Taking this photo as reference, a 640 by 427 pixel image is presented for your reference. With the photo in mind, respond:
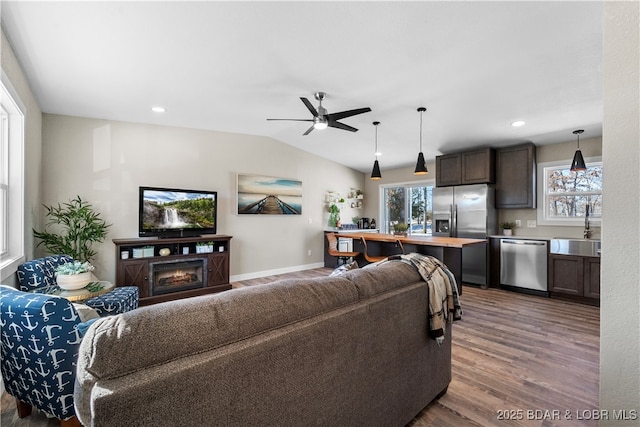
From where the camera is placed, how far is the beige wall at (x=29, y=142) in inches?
91.5

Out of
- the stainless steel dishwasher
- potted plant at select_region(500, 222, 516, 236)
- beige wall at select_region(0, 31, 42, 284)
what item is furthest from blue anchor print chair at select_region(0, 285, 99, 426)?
potted plant at select_region(500, 222, 516, 236)

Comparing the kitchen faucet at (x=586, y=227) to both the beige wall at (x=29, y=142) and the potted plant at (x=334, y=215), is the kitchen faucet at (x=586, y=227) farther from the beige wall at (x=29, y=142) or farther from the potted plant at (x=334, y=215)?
the beige wall at (x=29, y=142)

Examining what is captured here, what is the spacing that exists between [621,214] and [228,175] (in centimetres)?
500

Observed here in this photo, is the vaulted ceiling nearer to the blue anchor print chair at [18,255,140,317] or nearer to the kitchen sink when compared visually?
the kitchen sink

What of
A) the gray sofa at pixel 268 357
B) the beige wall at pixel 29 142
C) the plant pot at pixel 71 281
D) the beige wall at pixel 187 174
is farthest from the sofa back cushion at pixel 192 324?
the beige wall at pixel 187 174

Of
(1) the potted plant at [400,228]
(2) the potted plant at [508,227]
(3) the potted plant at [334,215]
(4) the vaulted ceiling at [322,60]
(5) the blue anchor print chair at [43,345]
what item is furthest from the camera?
(3) the potted plant at [334,215]

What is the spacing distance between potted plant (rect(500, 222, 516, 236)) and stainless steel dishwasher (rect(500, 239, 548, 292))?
13.3 inches

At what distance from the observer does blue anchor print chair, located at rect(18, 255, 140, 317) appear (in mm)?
2537

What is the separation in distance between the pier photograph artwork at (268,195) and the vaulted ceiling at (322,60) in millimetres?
1422

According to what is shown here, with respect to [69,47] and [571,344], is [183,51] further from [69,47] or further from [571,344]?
[571,344]

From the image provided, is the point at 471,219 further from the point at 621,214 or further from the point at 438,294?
the point at 621,214

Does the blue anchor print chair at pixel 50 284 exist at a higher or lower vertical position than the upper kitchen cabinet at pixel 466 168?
lower

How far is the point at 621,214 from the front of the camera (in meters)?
1.21

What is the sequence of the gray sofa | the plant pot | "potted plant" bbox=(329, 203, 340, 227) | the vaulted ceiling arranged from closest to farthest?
the gray sofa, the vaulted ceiling, the plant pot, "potted plant" bbox=(329, 203, 340, 227)
